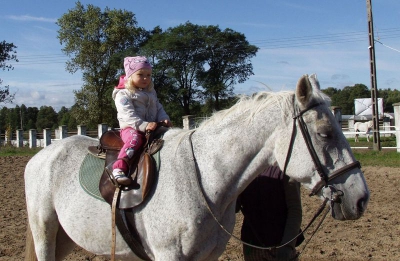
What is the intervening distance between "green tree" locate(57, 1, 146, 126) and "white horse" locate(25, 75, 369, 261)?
35.5 metres

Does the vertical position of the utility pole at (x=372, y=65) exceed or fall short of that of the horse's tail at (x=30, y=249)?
it exceeds it

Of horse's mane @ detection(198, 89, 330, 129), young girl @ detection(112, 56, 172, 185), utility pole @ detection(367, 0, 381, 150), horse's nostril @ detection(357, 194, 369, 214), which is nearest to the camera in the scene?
horse's nostril @ detection(357, 194, 369, 214)

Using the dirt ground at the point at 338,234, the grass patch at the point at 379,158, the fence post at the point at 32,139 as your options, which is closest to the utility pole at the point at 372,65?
the grass patch at the point at 379,158

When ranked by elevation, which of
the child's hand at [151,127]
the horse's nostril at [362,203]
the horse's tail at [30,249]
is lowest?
the horse's tail at [30,249]

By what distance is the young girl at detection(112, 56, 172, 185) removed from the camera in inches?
116

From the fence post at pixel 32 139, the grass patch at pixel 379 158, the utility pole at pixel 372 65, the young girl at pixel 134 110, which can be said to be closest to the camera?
the young girl at pixel 134 110

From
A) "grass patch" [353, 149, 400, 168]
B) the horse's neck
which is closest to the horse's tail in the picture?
the horse's neck

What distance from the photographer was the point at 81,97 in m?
37.9

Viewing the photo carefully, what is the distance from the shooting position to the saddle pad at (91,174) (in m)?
3.11

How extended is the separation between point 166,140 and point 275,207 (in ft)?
3.74

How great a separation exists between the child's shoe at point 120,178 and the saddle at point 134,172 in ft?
0.14

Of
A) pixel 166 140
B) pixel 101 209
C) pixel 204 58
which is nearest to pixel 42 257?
pixel 101 209

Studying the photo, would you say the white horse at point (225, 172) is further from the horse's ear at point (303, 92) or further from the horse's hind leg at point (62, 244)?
the horse's hind leg at point (62, 244)

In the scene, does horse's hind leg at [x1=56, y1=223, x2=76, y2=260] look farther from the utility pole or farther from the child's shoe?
the utility pole
